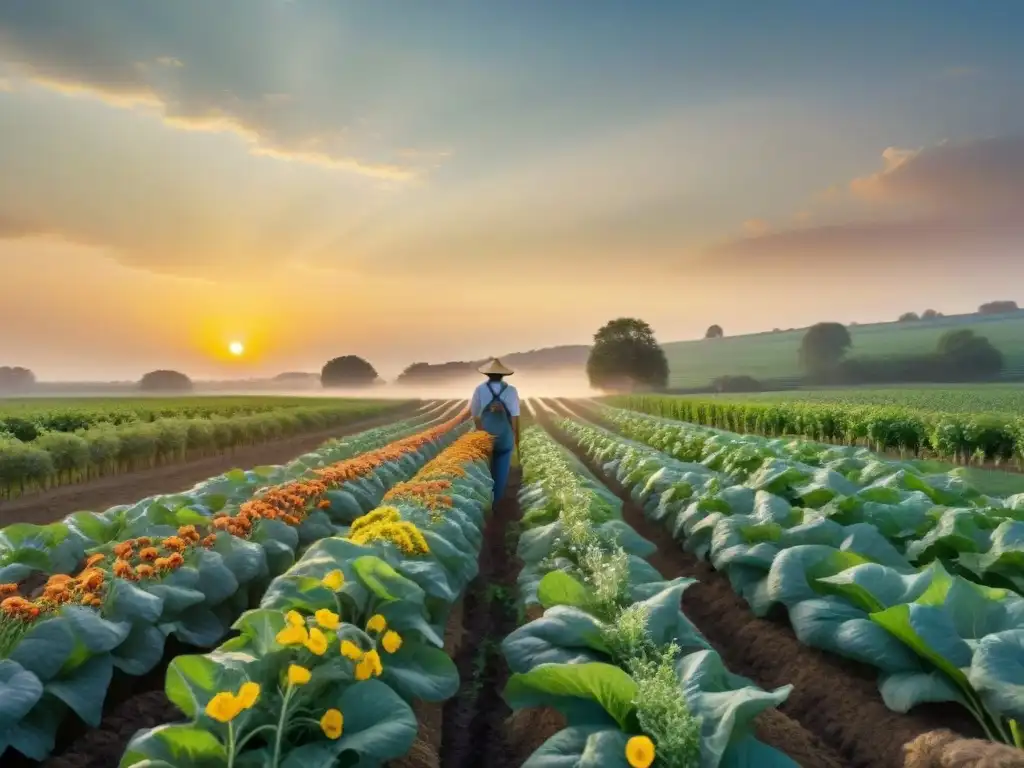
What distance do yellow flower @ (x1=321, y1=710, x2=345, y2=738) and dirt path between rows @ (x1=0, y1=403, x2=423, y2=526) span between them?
1449 centimetres

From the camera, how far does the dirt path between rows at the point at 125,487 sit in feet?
51.7

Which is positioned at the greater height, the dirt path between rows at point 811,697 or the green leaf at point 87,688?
the green leaf at point 87,688

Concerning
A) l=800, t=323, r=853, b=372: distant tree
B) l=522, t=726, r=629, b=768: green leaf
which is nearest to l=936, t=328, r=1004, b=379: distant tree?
l=800, t=323, r=853, b=372: distant tree

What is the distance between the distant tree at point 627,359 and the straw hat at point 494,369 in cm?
7701

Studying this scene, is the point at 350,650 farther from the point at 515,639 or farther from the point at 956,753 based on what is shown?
the point at 956,753

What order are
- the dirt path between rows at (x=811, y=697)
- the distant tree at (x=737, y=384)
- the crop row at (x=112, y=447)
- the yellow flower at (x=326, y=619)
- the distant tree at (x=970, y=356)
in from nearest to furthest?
the yellow flower at (x=326, y=619) → the dirt path between rows at (x=811, y=697) → the crop row at (x=112, y=447) → the distant tree at (x=970, y=356) → the distant tree at (x=737, y=384)

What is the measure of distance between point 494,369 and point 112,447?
13.7 meters

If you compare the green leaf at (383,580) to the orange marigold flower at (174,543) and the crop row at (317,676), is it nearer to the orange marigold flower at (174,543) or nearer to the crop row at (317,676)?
the crop row at (317,676)

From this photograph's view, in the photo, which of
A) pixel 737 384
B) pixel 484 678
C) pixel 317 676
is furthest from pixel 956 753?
pixel 737 384

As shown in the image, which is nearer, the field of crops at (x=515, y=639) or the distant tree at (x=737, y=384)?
the field of crops at (x=515, y=639)

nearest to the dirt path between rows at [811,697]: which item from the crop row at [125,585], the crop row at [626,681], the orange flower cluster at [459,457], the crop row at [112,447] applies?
the crop row at [626,681]

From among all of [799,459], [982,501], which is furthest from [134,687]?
[799,459]

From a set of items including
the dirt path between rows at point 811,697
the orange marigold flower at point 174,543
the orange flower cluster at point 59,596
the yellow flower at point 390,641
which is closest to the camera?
the yellow flower at point 390,641

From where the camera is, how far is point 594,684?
3.06 metres
